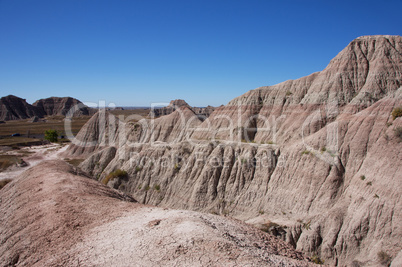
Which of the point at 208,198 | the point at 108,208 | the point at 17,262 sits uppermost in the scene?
the point at 108,208

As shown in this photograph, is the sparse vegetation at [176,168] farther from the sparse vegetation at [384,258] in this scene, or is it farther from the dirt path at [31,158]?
the dirt path at [31,158]

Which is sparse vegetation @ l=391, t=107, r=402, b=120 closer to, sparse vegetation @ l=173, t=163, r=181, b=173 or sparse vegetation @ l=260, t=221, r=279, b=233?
sparse vegetation @ l=260, t=221, r=279, b=233

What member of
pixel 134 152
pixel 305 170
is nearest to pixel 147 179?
pixel 134 152

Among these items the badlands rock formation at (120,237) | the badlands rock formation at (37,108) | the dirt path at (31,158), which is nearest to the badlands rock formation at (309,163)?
the badlands rock formation at (120,237)

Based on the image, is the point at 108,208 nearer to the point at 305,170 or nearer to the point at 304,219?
the point at 304,219

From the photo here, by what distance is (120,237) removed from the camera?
8633 mm

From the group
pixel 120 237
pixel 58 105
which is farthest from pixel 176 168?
pixel 58 105

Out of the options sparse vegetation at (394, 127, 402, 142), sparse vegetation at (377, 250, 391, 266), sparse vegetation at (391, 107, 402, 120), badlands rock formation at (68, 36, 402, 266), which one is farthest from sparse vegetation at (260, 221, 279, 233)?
sparse vegetation at (391, 107, 402, 120)

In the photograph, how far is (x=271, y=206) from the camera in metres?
20.7

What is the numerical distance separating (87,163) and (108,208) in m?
29.2

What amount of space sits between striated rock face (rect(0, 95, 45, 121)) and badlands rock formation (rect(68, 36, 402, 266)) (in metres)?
151

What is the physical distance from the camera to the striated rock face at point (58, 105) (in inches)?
6934

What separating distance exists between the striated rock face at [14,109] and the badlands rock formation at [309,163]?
495 feet

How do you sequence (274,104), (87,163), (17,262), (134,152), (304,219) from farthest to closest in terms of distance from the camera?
(87,163) → (134,152) → (274,104) → (304,219) → (17,262)
